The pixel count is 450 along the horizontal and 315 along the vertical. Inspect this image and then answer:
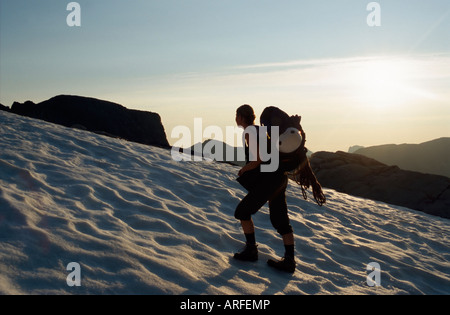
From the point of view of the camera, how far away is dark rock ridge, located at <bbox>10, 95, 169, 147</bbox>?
679 inches

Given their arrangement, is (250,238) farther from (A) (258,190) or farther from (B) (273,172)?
(B) (273,172)

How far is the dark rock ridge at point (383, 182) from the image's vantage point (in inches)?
548

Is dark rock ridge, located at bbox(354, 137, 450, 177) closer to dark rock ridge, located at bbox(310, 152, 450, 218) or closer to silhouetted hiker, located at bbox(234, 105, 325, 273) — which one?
dark rock ridge, located at bbox(310, 152, 450, 218)

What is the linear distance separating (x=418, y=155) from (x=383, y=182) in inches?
3161

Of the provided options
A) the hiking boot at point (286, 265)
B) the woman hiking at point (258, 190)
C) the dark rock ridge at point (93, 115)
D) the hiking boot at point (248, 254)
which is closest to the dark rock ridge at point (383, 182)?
the dark rock ridge at point (93, 115)

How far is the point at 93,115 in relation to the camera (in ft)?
59.1

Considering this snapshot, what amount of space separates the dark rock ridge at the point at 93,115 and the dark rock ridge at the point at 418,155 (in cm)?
7440

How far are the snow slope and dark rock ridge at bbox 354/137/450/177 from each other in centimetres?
8135

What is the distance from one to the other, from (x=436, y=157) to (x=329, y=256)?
93598mm

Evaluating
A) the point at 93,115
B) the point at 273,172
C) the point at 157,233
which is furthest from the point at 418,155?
the point at 157,233

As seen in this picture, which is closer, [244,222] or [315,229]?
[244,222]
